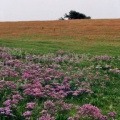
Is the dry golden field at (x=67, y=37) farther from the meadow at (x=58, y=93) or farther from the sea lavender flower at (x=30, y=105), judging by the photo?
the sea lavender flower at (x=30, y=105)

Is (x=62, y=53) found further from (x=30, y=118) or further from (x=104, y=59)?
(x=30, y=118)

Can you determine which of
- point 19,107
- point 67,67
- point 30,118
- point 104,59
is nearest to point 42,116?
point 30,118

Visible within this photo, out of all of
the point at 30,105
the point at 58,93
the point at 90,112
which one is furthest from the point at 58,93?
the point at 90,112

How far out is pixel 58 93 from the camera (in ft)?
47.5

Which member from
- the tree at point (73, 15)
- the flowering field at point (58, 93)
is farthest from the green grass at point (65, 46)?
the tree at point (73, 15)

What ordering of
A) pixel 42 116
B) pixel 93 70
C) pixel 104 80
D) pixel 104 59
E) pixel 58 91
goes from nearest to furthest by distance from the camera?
pixel 42 116
pixel 58 91
pixel 104 80
pixel 93 70
pixel 104 59

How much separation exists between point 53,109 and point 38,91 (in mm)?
1727

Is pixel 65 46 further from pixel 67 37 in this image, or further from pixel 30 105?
pixel 30 105

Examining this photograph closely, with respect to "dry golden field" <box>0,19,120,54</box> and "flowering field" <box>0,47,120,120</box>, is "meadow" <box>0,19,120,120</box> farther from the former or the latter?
"dry golden field" <box>0,19,120,54</box>

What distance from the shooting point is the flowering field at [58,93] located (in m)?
12.3

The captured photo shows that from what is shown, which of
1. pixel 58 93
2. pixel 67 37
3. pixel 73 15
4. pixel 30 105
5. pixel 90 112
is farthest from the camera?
pixel 73 15

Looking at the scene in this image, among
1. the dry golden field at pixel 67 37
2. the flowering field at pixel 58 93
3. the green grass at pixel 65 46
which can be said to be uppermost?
the flowering field at pixel 58 93

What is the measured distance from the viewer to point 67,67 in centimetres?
2016

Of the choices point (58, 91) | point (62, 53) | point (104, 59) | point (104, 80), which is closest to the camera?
point (58, 91)
